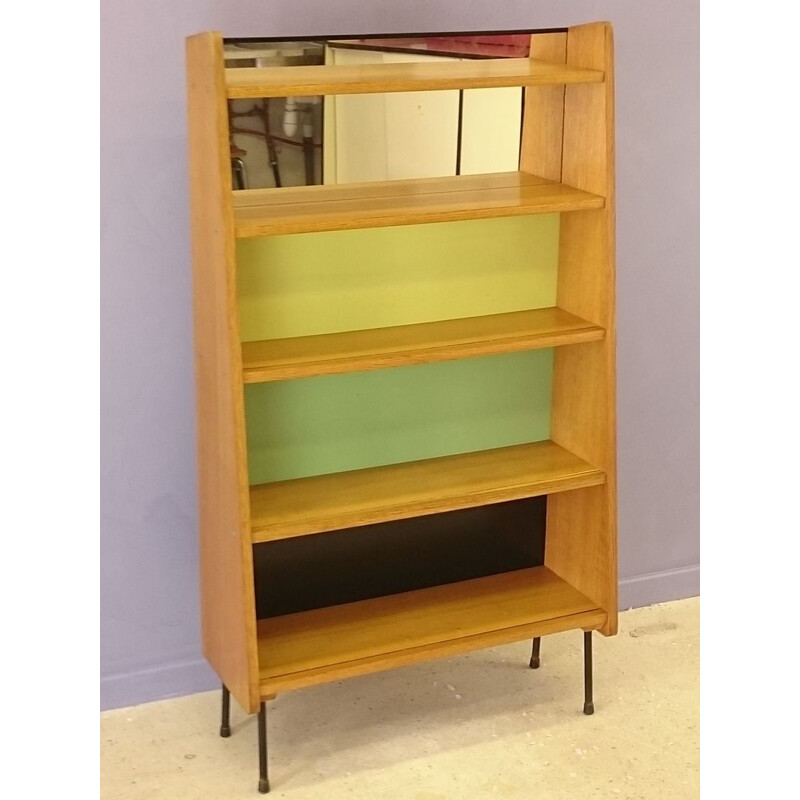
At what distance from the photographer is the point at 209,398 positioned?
2.22 m

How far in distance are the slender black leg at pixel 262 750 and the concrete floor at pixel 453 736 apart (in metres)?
0.03

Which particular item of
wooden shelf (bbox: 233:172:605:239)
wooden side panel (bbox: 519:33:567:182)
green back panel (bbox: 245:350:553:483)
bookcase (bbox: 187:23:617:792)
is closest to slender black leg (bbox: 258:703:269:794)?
bookcase (bbox: 187:23:617:792)

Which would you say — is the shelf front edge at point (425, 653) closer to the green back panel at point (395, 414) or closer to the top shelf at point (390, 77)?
the green back panel at point (395, 414)

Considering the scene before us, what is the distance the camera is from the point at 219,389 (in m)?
2.14

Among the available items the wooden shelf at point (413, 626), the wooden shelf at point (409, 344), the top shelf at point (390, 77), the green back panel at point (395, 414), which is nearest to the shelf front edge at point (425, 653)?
the wooden shelf at point (413, 626)

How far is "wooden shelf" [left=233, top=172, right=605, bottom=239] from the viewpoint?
2.02m

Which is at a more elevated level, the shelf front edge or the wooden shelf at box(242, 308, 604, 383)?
the wooden shelf at box(242, 308, 604, 383)

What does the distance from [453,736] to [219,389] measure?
93cm

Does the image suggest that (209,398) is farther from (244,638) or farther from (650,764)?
(650,764)

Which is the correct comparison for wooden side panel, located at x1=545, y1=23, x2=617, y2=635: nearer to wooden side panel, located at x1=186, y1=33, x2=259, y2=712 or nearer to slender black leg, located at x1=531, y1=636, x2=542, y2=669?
slender black leg, located at x1=531, y1=636, x2=542, y2=669

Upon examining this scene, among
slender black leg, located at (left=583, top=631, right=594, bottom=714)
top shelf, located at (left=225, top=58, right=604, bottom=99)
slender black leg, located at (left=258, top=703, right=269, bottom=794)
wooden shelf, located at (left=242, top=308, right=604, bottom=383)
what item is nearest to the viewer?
top shelf, located at (left=225, top=58, right=604, bottom=99)

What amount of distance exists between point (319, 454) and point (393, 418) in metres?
0.18

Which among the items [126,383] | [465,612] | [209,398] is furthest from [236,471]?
[465,612]

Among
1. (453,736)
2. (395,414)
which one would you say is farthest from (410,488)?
(453,736)
